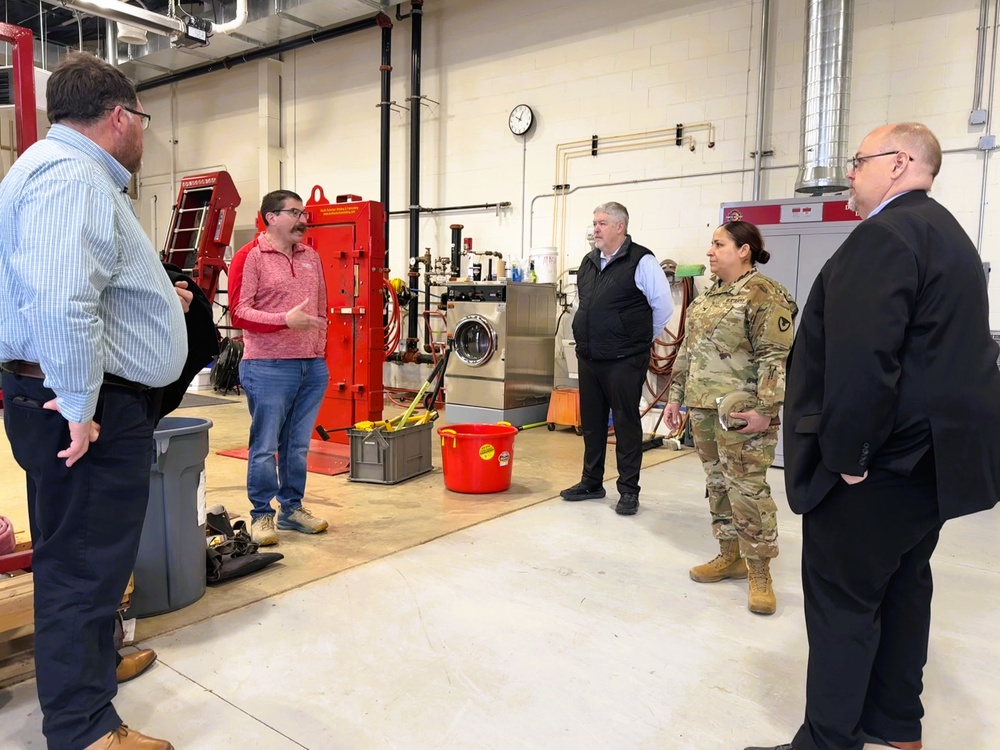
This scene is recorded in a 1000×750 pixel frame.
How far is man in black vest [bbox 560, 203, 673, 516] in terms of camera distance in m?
3.92

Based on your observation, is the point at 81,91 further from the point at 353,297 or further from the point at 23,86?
the point at 353,297

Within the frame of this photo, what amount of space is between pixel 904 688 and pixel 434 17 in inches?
302

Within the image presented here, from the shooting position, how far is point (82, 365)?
1487 millimetres

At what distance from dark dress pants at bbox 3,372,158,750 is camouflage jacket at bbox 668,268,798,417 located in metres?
2.05

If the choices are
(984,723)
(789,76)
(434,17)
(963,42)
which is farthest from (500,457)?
(434,17)

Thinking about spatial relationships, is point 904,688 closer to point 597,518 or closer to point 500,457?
point 597,518

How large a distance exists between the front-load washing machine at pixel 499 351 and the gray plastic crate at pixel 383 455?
188 centimetres

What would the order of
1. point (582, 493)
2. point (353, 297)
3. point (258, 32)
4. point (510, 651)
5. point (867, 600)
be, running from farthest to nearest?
1. point (258, 32)
2. point (353, 297)
3. point (582, 493)
4. point (510, 651)
5. point (867, 600)

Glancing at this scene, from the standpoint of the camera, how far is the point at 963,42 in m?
5.01

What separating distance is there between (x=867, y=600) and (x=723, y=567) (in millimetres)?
1451

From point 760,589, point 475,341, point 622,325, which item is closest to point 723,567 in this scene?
point 760,589

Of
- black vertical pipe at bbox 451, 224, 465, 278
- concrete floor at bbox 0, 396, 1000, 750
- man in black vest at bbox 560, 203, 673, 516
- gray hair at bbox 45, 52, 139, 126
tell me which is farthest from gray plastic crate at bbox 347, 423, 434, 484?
black vertical pipe at bbox 451, 224, 465, 278

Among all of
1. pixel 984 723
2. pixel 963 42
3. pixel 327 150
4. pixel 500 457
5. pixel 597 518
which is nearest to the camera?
pixel 984 723

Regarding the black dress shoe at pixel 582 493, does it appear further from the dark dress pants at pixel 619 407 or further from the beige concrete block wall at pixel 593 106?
the beige concrete block wall at pixel 593 106
